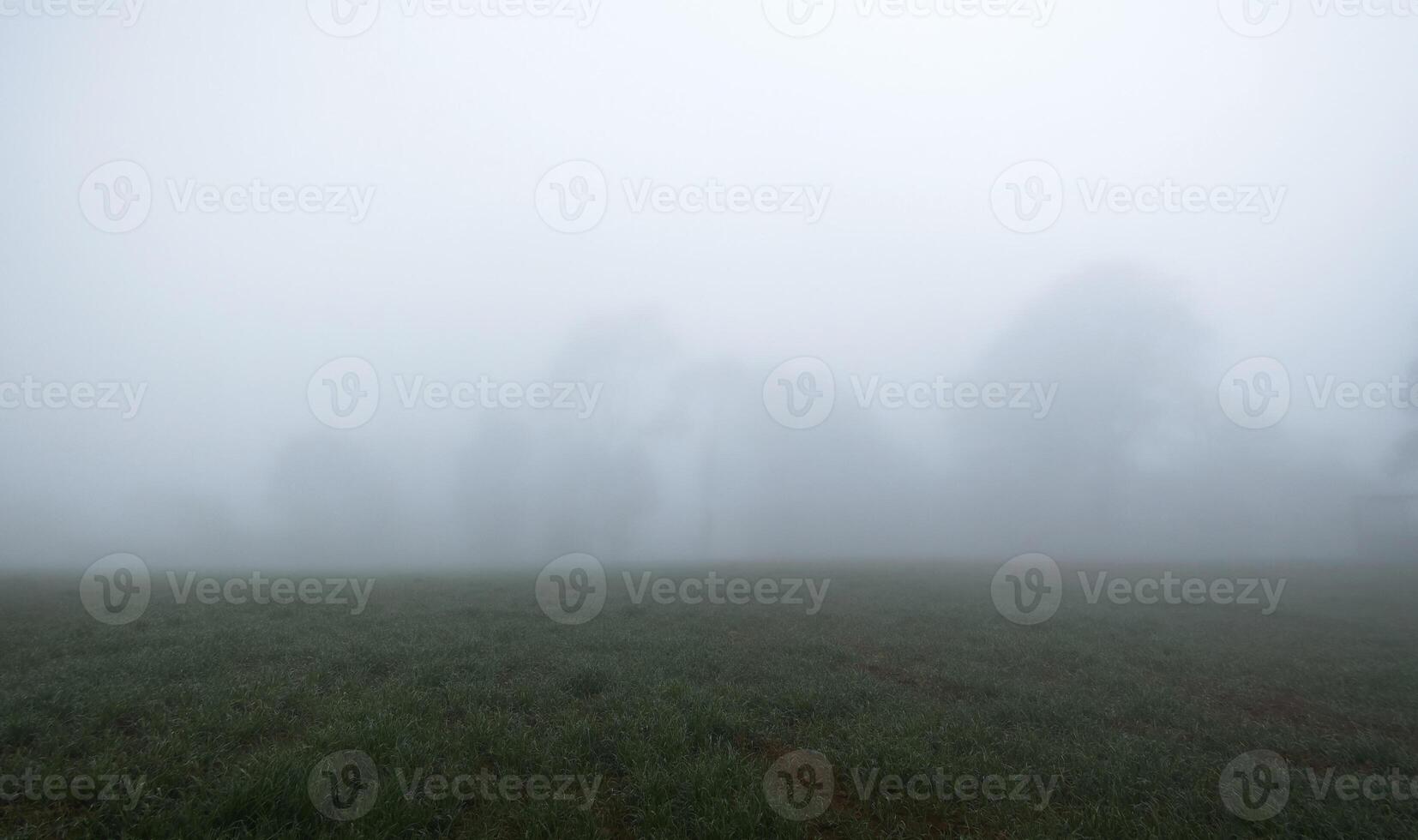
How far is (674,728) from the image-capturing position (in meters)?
6.68

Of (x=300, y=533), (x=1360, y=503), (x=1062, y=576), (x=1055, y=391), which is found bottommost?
(x=300, y=533)

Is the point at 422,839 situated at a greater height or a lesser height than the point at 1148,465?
lesser

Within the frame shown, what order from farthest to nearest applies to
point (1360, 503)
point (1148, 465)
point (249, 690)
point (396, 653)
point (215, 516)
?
1. point (215, 516)
2. point (1148, 465)
3. point (1360, 503)
4. point (396, 653)
5. point (249, 690)

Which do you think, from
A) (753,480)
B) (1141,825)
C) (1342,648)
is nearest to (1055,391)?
(753,480)

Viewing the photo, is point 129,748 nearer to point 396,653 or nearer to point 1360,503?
point 396,653

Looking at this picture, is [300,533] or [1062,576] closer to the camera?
[1062,576]

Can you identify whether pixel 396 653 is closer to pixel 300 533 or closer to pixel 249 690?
pixel 249 690

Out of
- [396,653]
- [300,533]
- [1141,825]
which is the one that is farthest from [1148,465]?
[300,533]

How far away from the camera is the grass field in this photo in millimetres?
Result: 5074

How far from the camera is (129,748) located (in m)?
5.73

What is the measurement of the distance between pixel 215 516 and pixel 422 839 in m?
75.1

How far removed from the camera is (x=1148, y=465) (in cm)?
5056

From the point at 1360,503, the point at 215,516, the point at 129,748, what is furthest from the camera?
the point at 215,516

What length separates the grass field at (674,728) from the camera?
5074 millimetres
